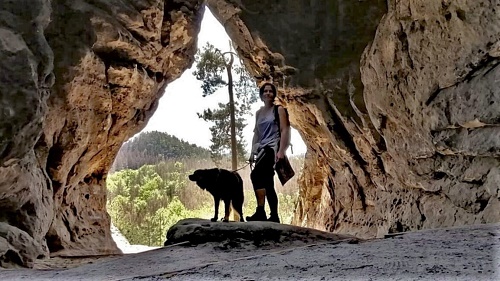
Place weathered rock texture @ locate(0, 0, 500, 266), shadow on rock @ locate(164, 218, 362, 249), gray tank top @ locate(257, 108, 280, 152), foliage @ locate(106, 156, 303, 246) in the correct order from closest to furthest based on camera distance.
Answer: weathered rock texture @ locate(0, 0, 500, 266) → shadow on rock @ locate(164, 218, 362, 249) → gray tank top @ locate(257, 108, 280, 152) → foliage @ locate(106, 156, 303, 246)

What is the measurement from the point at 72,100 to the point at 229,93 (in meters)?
6.68

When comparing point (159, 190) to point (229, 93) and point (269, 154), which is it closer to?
point (229, 93)

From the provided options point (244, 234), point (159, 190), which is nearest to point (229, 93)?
point (159, 190)

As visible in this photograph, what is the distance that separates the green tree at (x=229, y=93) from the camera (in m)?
13.1

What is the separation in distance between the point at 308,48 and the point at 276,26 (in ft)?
2.55

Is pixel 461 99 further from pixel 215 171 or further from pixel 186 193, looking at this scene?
pixel 186 193

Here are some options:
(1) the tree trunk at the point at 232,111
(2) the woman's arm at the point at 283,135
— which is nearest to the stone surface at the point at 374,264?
(2) the woman's arm at the point at 283,135

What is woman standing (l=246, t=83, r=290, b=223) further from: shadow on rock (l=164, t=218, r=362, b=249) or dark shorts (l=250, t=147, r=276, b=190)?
shadow on rock (l=164, t=218, r=362, b=249)

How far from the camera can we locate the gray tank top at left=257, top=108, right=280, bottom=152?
17.3 feet

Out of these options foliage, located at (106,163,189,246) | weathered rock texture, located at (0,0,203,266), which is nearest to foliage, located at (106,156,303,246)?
foliage, located at (106,163,189,246)

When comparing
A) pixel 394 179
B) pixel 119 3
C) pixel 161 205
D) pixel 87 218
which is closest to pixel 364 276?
pixel 394 179

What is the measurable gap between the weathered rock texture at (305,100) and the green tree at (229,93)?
3054mm

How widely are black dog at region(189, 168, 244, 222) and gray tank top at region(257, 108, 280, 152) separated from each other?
52 cm

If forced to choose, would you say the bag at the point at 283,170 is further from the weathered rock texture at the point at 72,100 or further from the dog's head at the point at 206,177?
the weathered rock texture at the point at 72,100
